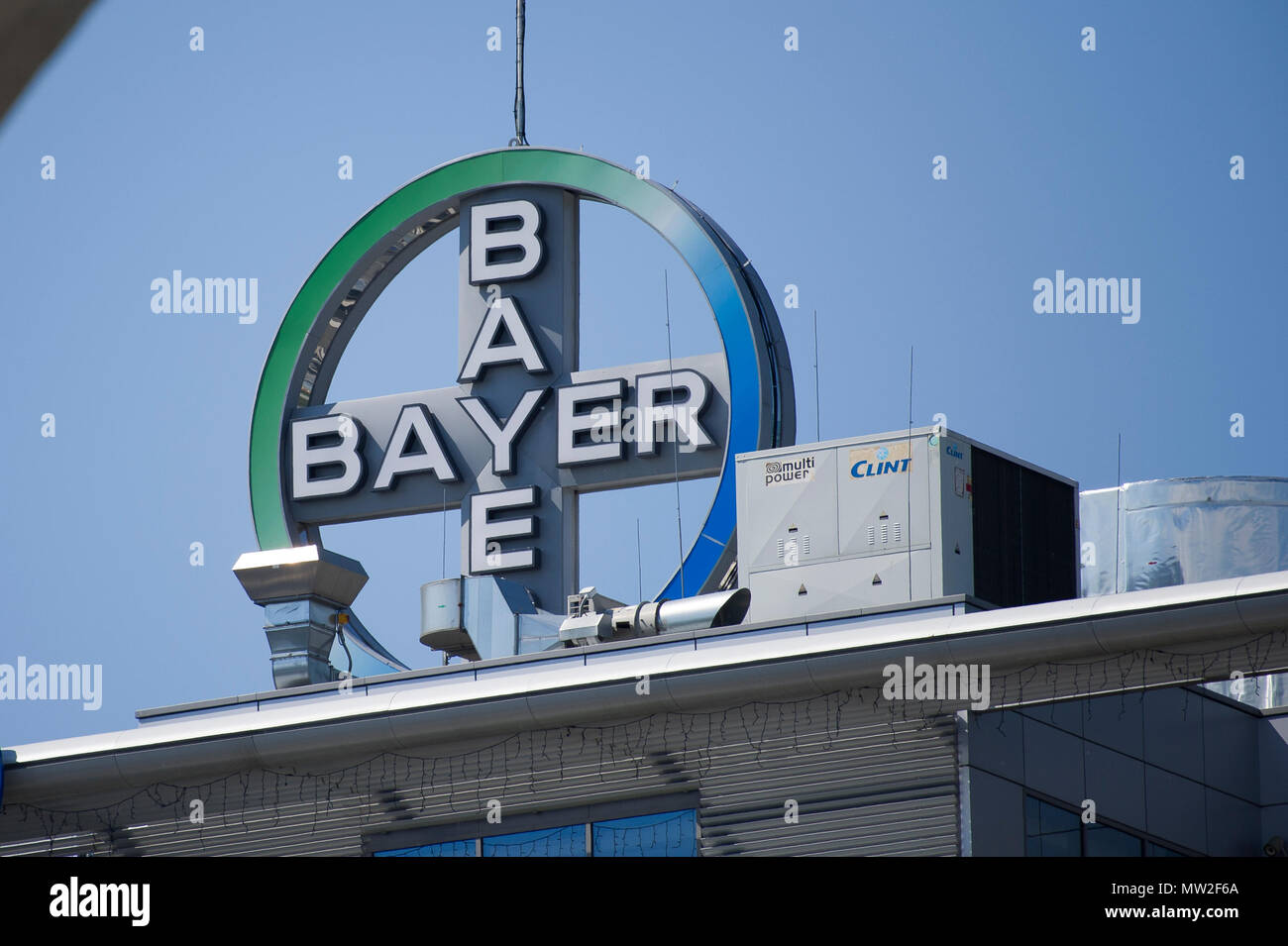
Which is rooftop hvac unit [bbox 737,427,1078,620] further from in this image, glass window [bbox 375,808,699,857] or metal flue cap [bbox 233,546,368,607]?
metal flue cap [bbox 233,546,368,607]

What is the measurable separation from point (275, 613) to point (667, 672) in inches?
339

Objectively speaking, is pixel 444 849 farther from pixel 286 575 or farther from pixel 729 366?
pixel 729 366

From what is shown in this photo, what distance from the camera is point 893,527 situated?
2252 centimetres

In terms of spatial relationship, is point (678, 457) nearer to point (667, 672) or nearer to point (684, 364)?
point (684, 364)

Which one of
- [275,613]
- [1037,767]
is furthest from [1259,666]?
[275,613]

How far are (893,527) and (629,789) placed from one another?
4.94 m

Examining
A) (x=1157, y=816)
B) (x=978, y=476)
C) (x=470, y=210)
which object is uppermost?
(x=470, y=210)

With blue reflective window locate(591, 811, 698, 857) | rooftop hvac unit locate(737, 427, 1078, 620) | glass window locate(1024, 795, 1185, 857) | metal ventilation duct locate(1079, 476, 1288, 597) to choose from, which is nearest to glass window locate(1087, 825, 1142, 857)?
glass window locate(1024, 795, 1185, 857)

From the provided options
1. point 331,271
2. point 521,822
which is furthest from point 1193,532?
point 521,822

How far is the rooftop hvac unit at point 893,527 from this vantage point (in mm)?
22312

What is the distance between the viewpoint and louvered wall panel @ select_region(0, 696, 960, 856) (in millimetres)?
18969

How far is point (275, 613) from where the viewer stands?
86.1ft

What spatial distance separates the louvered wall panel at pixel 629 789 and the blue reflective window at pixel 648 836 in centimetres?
22
